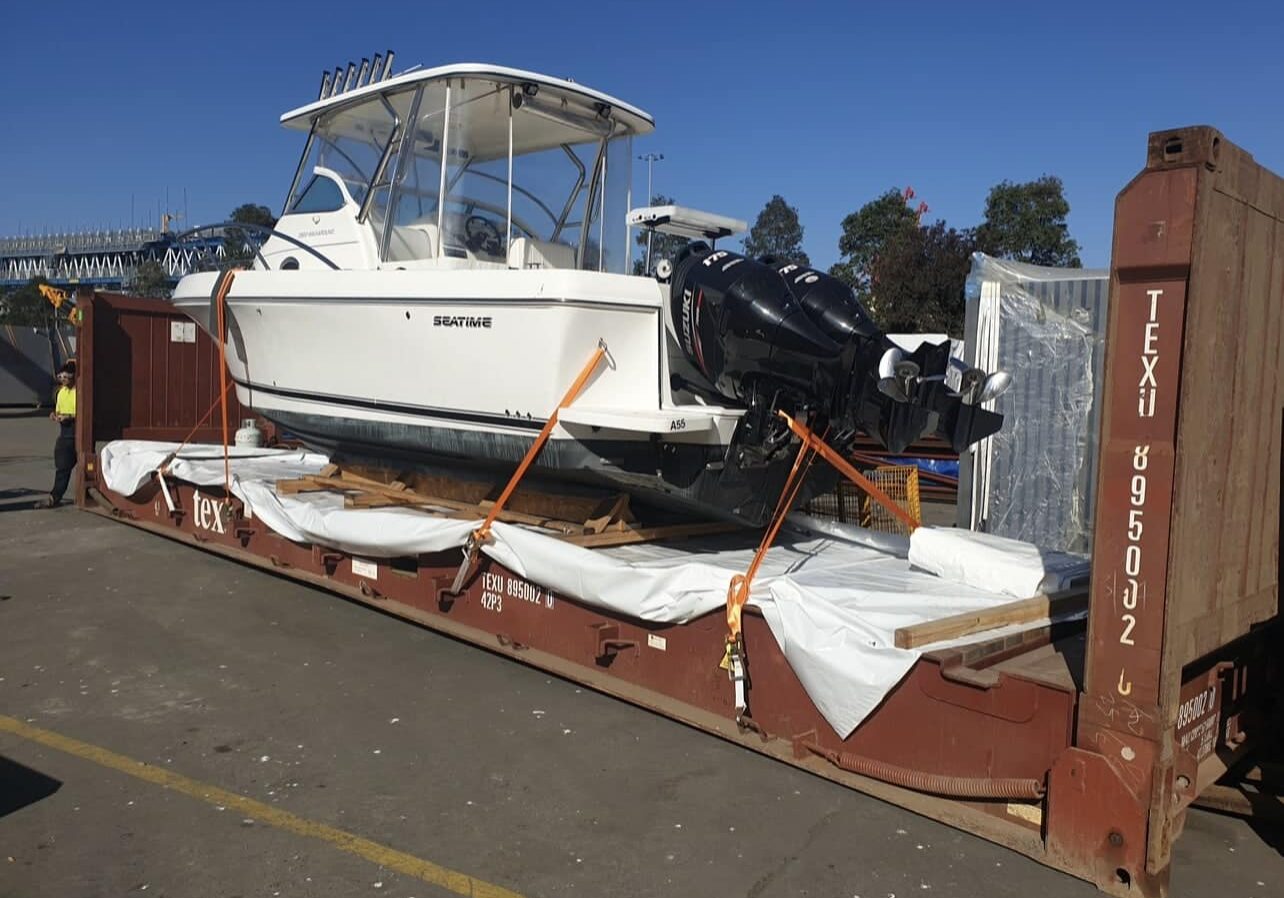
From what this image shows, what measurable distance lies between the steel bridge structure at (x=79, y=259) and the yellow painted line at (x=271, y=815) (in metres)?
52.2

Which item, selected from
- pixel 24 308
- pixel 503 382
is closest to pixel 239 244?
pixel 503 382

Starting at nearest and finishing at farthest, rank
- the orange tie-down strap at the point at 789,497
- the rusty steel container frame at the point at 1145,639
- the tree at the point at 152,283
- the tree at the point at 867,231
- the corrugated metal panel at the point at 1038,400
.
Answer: the rusty steel container frame at the point at 1145,639 → the orange tie-down strap at the point at 789,497 → the corrugated metal panel at the point at 1038,400 → the tree at the point at 867,231 → the tree at the point at 152,283

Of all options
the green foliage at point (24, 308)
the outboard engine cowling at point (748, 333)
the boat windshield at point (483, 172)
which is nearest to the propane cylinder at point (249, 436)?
the boat windshield at point (483, 172)

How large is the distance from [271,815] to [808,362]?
3019mm

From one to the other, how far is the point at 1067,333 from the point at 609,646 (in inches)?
203

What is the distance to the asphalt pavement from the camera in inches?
140

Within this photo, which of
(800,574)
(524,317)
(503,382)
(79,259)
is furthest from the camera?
(79,259)

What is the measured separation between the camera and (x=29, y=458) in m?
16.2

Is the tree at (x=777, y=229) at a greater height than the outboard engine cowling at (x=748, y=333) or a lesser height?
greater

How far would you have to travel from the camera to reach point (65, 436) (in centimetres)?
1098

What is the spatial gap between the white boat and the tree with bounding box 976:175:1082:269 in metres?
24.6

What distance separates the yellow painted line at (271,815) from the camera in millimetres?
3529

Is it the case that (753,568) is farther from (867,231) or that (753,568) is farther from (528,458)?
(867,231)

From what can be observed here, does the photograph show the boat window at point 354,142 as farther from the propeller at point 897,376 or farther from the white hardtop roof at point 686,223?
the propeller at point 897,376
